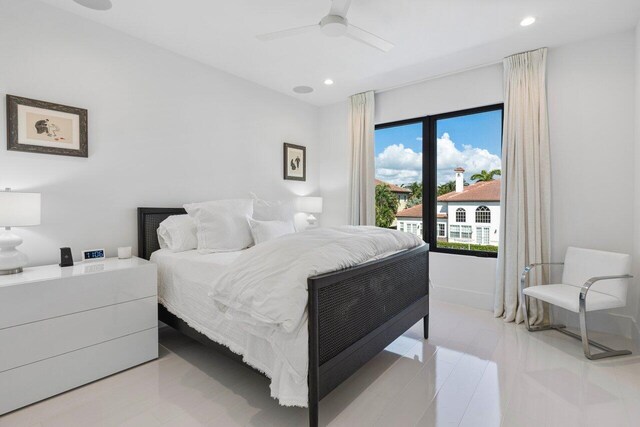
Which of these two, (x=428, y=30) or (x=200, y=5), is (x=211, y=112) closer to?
(x=200, y=5)

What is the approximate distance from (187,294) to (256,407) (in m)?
0.92

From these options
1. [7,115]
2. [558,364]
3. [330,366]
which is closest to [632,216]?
[558,364]

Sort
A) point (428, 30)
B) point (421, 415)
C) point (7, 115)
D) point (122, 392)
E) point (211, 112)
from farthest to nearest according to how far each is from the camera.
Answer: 1. point (211, 112)
2. point (428, 30)
3. point (7, 115)
4. point (122, 392)
5. point (421, 415)

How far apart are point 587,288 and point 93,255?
3.89 m

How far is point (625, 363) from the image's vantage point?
2350mm

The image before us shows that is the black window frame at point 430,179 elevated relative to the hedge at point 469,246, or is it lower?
elevated

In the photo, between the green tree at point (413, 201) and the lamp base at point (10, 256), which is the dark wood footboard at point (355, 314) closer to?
the green tree at point (413, 201)

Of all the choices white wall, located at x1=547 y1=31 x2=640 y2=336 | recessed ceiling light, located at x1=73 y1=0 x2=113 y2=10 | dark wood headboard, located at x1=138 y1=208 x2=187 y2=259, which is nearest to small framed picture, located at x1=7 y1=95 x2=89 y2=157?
dark wood headboard, located at x1=138 y1=208 x2=187 y2=259

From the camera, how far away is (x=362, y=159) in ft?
14.5

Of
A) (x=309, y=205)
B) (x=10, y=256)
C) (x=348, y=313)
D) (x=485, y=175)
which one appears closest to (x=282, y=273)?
(x=348, y=313)

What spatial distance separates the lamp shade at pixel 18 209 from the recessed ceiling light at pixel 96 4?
1.53m

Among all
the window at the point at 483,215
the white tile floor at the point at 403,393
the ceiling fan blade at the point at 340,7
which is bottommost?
the white tile floor at the point at 403,393

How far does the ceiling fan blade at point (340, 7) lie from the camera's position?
2.12m

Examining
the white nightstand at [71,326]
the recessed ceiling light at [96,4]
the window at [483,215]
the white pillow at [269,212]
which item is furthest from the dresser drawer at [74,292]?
the window at [483,215]
